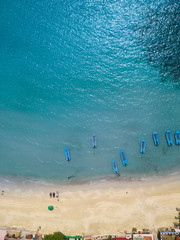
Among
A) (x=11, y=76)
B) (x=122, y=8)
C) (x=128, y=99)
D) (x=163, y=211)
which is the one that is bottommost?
(x=163, y=211)

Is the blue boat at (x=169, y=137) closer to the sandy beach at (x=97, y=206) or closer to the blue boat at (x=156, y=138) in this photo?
the blue boat at (x=156, y=138)

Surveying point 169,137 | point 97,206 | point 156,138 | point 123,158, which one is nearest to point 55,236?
point 97,206

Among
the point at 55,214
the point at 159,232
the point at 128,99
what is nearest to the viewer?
the point at 159,232

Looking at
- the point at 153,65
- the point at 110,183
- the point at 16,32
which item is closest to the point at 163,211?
the point at 110,183

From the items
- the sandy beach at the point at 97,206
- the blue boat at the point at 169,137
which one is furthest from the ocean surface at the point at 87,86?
the sandy beach at the point at 97,206

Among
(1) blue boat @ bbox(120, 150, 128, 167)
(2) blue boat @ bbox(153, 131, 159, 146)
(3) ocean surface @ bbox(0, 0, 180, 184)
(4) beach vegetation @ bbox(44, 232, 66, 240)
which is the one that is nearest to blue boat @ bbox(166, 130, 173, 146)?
(3) ocean surface @ bbox(0, 0, 180, 184)

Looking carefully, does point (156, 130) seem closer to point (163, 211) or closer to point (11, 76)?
point (163, 211)

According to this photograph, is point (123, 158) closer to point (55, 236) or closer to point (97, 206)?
point (97, 206)
